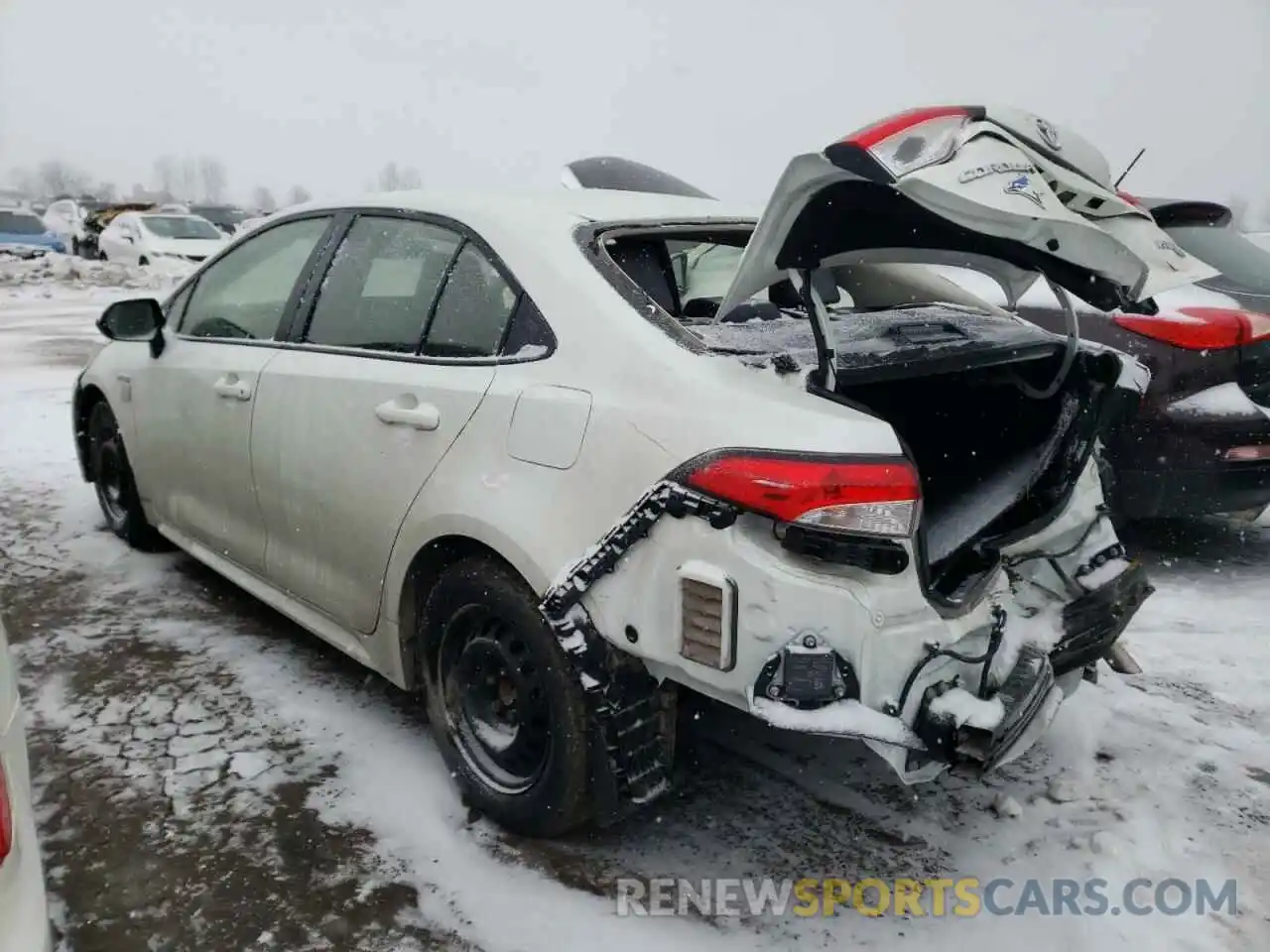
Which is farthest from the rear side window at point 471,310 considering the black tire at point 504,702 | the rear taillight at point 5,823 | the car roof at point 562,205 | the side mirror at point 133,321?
the side mirror at point 133,321

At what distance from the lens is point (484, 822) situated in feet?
8.64

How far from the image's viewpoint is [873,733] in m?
1.94

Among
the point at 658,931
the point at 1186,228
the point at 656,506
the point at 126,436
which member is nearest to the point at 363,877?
the point at 658,931

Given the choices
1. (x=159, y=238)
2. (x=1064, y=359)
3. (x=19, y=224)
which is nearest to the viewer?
(x=1064, y=359)

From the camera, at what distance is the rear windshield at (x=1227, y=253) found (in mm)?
4914

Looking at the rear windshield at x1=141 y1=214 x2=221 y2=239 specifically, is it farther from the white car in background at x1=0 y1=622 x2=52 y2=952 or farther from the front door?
the white car in background at x1=0 y1=622 x2=52 y2=952

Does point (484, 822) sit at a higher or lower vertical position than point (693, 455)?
lower

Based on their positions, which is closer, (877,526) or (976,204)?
(976,204)

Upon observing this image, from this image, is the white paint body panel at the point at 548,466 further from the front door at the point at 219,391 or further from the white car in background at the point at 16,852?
the white car in background at the point at 16,852

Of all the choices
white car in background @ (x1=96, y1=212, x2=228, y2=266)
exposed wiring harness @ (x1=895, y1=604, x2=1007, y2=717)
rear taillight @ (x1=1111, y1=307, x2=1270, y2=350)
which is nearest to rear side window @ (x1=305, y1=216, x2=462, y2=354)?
exposed wiring harness @ (x1=895, y1=604, x2=1007, y2=717)

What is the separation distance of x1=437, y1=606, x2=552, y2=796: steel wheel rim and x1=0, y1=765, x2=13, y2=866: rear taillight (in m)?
Answer: 1.11

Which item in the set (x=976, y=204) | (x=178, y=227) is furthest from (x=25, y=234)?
(x=976, y=204)

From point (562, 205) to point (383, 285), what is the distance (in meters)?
0.65

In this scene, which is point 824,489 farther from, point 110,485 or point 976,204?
Result: point 110,485
